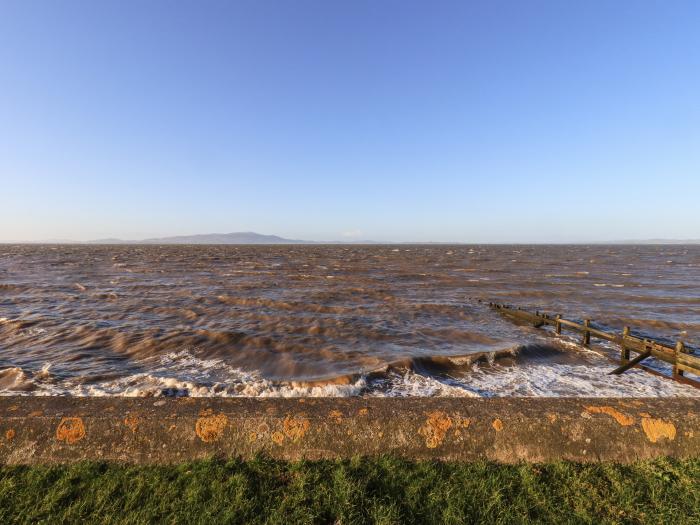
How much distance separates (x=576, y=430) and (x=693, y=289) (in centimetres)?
3650

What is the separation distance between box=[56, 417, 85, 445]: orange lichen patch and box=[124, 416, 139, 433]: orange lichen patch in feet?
1.55

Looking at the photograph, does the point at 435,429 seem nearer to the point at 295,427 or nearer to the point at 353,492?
the point at 353,492

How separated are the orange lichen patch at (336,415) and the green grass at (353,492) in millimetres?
482

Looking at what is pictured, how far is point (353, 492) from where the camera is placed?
3.60 metres

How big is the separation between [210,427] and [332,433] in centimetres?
152

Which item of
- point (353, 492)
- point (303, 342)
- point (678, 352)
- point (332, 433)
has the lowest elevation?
point (303, 342)

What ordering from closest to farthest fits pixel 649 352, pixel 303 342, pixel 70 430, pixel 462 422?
pixel 70 430 < pixel 462 422 < pixel 649 352 < pixel 303 342

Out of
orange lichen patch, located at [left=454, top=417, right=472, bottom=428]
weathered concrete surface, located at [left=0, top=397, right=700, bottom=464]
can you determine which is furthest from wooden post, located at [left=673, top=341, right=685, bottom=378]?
orange lichen patch, located at [left=454, top=417, right=472, bottom=428]

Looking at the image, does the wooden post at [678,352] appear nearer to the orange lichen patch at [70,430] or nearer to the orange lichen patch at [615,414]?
the orange lichen patch at [615,414]

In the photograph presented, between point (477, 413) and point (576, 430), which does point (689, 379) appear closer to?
point (576, 430)

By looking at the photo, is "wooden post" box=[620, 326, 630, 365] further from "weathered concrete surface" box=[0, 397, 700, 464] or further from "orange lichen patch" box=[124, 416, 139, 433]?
"orange lichen patch" box=[124, 416, 139, 433]

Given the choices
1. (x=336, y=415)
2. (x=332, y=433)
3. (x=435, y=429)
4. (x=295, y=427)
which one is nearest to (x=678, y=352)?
(x=435, y=429)

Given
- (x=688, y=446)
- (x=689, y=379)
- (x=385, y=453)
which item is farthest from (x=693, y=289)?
(x=385, y=453)

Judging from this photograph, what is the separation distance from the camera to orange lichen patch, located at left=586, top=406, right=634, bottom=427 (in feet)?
14.3
